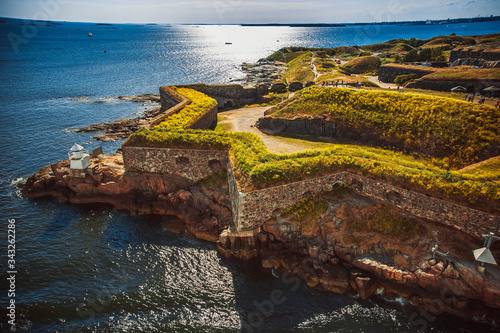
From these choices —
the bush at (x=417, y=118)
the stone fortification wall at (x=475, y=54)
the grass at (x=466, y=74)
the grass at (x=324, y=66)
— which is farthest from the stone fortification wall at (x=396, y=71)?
the bush at (x=417, y=118)

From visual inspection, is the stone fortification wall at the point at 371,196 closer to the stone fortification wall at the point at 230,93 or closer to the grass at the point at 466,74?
the grass at the point at 466,74

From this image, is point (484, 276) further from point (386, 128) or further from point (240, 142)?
point (240, 142)

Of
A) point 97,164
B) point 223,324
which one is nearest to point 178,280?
point 223,324

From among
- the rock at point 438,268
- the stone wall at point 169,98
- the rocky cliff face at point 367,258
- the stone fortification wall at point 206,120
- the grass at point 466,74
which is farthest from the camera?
the stone wall at point 169,98

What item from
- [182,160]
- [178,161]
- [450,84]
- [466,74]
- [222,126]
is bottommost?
[178,161]

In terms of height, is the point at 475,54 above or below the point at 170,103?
above

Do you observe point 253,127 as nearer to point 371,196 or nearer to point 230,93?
point 230,93

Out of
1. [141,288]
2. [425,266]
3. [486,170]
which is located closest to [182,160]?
[141,288]
